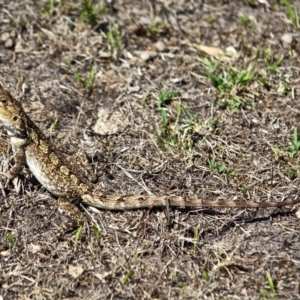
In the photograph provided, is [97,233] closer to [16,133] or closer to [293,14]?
[16,133]

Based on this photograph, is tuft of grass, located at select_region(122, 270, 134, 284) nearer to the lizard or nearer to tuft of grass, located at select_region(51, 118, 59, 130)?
the lizard

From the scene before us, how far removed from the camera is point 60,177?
6566 millimetres

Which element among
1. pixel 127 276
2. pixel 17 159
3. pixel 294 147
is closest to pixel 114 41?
pixel 17 159

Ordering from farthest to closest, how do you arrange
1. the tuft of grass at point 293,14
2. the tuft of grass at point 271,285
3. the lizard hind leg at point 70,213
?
1. the tuft of grass at point 293,14
2. the lizard hind leg at point 70,213
3. the tuft of grass at point 271,285

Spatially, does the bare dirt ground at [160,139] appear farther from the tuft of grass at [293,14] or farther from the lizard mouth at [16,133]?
→ the lizard mouth at [16,133]

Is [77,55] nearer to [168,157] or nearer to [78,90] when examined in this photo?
[78,90]

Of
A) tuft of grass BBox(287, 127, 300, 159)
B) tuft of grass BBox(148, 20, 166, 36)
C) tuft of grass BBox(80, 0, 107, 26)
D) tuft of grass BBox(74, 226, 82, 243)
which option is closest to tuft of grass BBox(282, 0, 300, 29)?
tuft of grass BBox(148, 20, 166, 36)

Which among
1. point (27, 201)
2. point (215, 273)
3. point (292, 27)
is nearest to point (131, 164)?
point (27, 201)

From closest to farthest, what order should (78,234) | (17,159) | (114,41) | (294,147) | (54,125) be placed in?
(78,234), (17,159), (294,147), (54,125), (114,41)

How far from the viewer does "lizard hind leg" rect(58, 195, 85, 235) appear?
20.5 feet

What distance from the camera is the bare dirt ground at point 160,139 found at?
591cm

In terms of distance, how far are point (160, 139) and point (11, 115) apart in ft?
5.49

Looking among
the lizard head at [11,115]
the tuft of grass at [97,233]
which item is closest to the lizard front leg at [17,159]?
the lizard head at [11,115]

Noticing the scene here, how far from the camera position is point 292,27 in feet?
28.8
